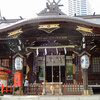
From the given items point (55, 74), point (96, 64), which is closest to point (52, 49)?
point (55, 74)

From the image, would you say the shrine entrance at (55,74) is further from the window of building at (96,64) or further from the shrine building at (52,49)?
the window of building at (96,64)

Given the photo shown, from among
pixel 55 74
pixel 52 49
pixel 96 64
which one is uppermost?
pixel 52 49

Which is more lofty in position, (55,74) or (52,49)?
(52,49)

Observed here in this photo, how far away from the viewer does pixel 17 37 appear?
13.7 m

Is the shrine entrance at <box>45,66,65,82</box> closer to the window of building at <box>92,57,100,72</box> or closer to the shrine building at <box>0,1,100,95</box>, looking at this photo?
the shrine building at <box>0,1,100,95</box>

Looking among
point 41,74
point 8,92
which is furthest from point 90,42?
point 8,92

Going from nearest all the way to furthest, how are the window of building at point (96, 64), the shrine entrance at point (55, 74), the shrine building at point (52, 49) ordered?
the shrine building at point (52, 49), the window of building at point (96, 64), the shrine entrance at point (55, 74)

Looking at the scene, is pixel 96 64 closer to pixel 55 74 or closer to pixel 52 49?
pixel 55 74

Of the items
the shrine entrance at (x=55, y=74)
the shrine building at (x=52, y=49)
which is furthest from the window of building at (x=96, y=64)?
the shrine entrance at (x=55, y=74)

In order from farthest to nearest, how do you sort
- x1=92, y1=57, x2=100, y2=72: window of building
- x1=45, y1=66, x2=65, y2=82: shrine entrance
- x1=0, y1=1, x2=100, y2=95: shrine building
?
x1=45, y1=66, x2=65, y2=82: shrine entrance
x1=92, y1=57, x2=100, y2=72: window of building
x1=0, y1=1, x2=100, y2=95: shrine building

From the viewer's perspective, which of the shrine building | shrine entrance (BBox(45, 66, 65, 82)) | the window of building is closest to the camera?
the shrine building

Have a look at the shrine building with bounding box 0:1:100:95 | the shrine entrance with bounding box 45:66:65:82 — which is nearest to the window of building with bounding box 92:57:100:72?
the shrine building with bounding box 0:1:100:95

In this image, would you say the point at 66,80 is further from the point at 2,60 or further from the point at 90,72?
the point at 2,60

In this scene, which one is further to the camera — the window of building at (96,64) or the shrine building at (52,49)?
the window of building at (96,64)
